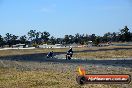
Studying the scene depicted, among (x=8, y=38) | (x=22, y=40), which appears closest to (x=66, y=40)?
(x=22, y=40)

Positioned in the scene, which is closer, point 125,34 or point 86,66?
point 86,66

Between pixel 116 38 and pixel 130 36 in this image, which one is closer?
pixel 130 36

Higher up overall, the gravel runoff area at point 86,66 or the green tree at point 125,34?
the green tree at point 125,34

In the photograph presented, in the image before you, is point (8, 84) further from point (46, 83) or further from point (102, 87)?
point (102, 87)

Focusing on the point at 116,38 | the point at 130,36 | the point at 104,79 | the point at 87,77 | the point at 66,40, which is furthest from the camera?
the point at 116,38

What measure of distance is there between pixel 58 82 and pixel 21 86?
2.12m

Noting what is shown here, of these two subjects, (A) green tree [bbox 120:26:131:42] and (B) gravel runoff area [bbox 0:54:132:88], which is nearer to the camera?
(B) gravel runoff area [bbox 0:54:132:88]

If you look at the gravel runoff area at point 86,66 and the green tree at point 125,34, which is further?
the green tree at point 125,34

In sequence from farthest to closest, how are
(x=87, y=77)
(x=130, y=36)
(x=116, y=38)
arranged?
(x=116, y=38) < (x=130, y=36) < (x=87, y=77)

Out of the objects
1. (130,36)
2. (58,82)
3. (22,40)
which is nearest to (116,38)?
(130,36)

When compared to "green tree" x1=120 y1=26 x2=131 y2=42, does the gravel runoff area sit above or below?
below

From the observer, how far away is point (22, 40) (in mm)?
187875

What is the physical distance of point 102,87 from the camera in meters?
15.8

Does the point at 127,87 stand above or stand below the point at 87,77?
below
